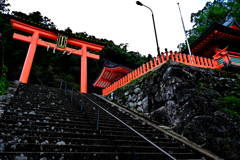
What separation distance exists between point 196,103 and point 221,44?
612cm

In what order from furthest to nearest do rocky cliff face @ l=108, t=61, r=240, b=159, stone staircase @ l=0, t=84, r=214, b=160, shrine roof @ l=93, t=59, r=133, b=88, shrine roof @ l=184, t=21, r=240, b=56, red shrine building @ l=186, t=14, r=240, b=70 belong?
shrine roof @ l=93, t=59, r=133, b=88 < shrine roof @ l=184, t=21, r=240, b=56 < red shrine building @ l=186, t=14, r=240, b=70 < rocky cliff face @ l=108, t=61, r=240, b=159 < stone staircase @ l=0, t=84, r=214, b=160

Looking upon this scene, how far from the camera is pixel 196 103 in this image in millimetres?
4691

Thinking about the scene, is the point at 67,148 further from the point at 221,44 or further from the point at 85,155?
the point at 221,44

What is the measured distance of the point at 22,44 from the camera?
753 inches

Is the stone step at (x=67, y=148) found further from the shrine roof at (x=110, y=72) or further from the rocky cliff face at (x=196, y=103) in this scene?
the shrine roof at (x=110, y=72)

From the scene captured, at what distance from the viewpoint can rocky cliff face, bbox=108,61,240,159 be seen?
155 inches

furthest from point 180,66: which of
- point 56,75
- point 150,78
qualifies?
point 56,75

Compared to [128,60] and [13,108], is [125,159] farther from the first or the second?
[128,60]

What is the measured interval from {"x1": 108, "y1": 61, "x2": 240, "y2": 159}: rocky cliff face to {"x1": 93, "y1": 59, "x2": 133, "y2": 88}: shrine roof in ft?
13.1

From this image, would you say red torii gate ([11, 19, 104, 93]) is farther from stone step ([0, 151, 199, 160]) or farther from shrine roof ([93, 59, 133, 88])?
stone step ([0, 151, 199, 160])

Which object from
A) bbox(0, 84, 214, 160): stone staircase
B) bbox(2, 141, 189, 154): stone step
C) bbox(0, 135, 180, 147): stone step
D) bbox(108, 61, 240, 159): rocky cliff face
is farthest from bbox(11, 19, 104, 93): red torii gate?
bbox(2, 141, 189, 154): stone step

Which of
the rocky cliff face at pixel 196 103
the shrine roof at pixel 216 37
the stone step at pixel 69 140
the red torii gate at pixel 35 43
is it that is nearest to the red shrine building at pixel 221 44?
the shrine roof at pixel 216 37

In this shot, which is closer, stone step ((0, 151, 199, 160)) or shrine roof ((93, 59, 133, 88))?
stone step ((0, 151, 199, 160))

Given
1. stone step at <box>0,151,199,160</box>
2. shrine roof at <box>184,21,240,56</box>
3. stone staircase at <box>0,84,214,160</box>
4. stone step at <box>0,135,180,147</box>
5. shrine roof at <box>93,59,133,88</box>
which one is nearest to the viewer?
stone step at <box>0,151,199,160</box>
